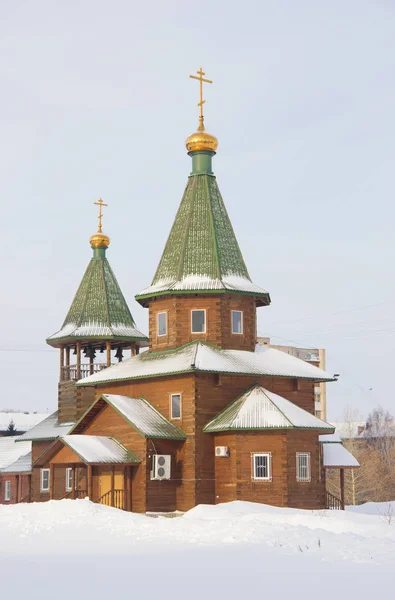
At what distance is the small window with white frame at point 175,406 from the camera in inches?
1147

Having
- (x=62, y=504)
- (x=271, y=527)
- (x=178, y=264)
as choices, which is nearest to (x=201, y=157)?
(x=178, y=264)

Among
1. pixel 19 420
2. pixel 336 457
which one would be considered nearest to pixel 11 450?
pixel 336 457

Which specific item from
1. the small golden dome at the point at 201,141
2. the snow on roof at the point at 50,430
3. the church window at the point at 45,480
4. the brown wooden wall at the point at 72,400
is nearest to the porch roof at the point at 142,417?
the brown wooden wall at the point at 72,400

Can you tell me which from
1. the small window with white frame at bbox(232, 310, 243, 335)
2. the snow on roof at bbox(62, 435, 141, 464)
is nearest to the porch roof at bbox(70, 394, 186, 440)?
the snow on roof at bbox(62, 435, 141, 464)

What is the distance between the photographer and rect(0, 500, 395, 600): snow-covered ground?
461 inches

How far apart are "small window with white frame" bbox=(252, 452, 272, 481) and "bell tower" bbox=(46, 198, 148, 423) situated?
34.8 feet

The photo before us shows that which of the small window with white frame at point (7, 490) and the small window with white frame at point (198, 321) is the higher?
the small window with white frame at point (198, 321)

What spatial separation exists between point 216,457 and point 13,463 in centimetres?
1540

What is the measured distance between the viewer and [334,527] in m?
20.9

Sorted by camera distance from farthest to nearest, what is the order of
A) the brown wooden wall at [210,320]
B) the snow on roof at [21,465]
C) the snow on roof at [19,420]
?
the snow on roof at [19,420]
the snow on roof at [21,465]
the brown wooden wall at [210,320]

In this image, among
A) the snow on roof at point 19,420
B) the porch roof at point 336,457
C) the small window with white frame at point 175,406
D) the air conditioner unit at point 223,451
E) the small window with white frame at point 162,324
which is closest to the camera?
the air conditioner unit at point 223,451

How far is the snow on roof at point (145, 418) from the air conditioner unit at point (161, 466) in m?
0.67

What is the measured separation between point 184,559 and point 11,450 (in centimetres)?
3032

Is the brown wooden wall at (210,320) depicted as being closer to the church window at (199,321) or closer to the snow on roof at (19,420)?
the church window at (199,321)
